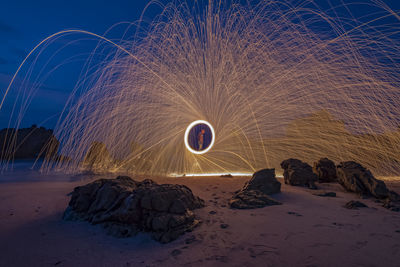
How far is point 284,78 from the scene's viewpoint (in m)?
10.1

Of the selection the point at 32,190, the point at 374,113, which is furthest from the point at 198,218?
the point at 374,113

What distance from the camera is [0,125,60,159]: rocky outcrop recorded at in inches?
647

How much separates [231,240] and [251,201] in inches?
66.8

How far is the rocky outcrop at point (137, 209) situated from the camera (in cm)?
Answer: 362

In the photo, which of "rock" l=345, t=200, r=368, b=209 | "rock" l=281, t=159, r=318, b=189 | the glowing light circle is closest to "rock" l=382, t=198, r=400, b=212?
"rock" l=345, t=200, r=368, b=209

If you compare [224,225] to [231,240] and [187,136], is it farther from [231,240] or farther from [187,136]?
[187,136]

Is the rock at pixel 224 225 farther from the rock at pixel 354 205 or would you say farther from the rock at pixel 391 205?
the rock at pixel 391 205

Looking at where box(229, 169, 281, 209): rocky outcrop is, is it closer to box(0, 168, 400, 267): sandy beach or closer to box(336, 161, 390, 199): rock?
box(0, 168, 400, 267): sandy beach

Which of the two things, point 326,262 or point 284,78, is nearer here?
point 326,262

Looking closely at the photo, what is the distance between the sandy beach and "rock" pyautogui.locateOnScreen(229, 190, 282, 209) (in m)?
0.22

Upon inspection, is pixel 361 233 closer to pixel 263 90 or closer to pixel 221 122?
pixel 263 90

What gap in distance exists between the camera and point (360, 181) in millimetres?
5953

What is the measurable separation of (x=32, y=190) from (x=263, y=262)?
21.1ft

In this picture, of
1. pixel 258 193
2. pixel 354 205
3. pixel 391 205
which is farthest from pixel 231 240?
pixel 391 205
